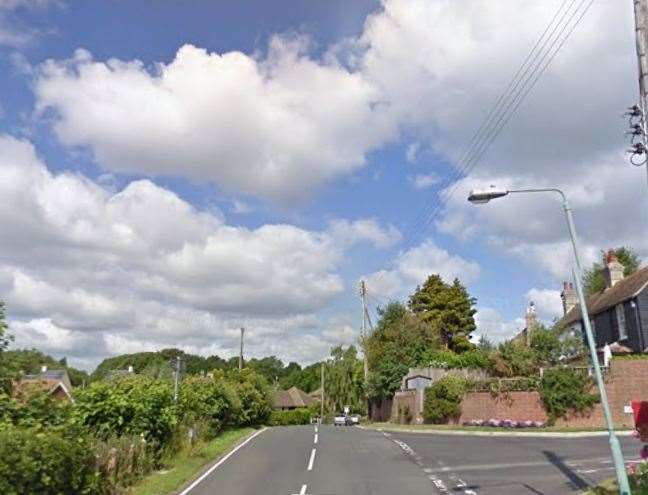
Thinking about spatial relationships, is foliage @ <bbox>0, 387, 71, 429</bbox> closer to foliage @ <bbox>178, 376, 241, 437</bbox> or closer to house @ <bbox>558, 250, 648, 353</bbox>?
foliage @ <bbox>178, 376, 241, 437</bbox>

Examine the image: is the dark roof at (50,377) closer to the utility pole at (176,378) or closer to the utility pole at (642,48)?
the utility pole at (176,378)

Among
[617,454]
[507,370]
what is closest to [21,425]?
[617,454]

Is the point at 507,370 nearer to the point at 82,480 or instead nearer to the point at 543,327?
the point at 543,327

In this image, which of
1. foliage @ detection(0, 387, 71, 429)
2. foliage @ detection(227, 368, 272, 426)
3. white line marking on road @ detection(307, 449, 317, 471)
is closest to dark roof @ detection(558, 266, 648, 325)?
foliage @ detection(227, 368, 272, 426)

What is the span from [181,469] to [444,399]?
77.3ft

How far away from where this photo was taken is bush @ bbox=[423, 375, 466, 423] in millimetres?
39562

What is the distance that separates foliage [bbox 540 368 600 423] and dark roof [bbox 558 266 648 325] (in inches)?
433

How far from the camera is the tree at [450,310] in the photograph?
61.3 meters

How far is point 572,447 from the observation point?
958 inches

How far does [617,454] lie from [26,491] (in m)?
9.23

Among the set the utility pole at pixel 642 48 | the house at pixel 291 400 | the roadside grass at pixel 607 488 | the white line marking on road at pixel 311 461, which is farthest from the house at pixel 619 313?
the house at pixel 291 400

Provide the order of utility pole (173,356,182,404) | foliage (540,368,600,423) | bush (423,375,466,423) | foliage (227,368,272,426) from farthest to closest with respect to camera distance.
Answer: foliage (227,368,272,426) < bush (423,375,466,423) < foliage (540,368,600,423) < utility pole (173,356,182,404)

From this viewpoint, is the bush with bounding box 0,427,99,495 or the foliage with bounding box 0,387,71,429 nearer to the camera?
the bush with bounding box 0,427,99,495

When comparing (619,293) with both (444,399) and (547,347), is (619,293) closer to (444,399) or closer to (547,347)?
(547,347)
